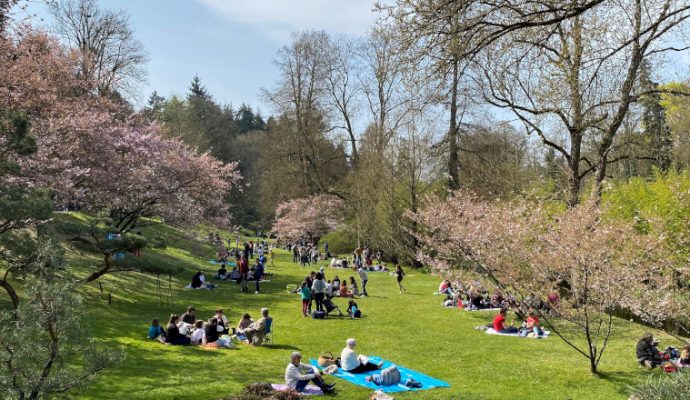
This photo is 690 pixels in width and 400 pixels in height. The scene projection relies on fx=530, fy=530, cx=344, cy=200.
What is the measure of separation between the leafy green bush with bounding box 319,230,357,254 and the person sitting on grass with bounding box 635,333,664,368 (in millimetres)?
29434

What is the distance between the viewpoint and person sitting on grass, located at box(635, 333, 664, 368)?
12344 mm

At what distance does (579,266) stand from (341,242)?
103 feet

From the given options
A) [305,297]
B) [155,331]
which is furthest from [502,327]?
[155,331]

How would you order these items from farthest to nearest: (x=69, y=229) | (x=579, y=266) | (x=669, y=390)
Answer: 1. (x=69, y=229)
2. (x=579, y=266)
3. (x=669, y=390)

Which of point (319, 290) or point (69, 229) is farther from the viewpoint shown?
point (319, 290)

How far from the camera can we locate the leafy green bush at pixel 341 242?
4166 cm

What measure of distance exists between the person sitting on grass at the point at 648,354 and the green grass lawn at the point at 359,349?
0.26 m

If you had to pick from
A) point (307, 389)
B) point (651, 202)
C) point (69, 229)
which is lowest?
point (307, 389)

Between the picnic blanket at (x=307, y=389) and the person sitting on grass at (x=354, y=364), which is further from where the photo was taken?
the person sitting on grass at (x=354, y=364)

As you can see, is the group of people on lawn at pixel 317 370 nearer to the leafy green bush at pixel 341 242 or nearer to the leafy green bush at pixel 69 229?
the leafy green bush at pixel 69 229

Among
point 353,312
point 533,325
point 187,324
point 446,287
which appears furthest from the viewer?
point 446,287

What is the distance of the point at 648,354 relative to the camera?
12.5 metres

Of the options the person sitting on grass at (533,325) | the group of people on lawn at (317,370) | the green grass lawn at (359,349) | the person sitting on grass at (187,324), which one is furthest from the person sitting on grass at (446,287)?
the person sitting on grass at (187,324)

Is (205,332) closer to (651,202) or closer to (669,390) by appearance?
(669,390)
